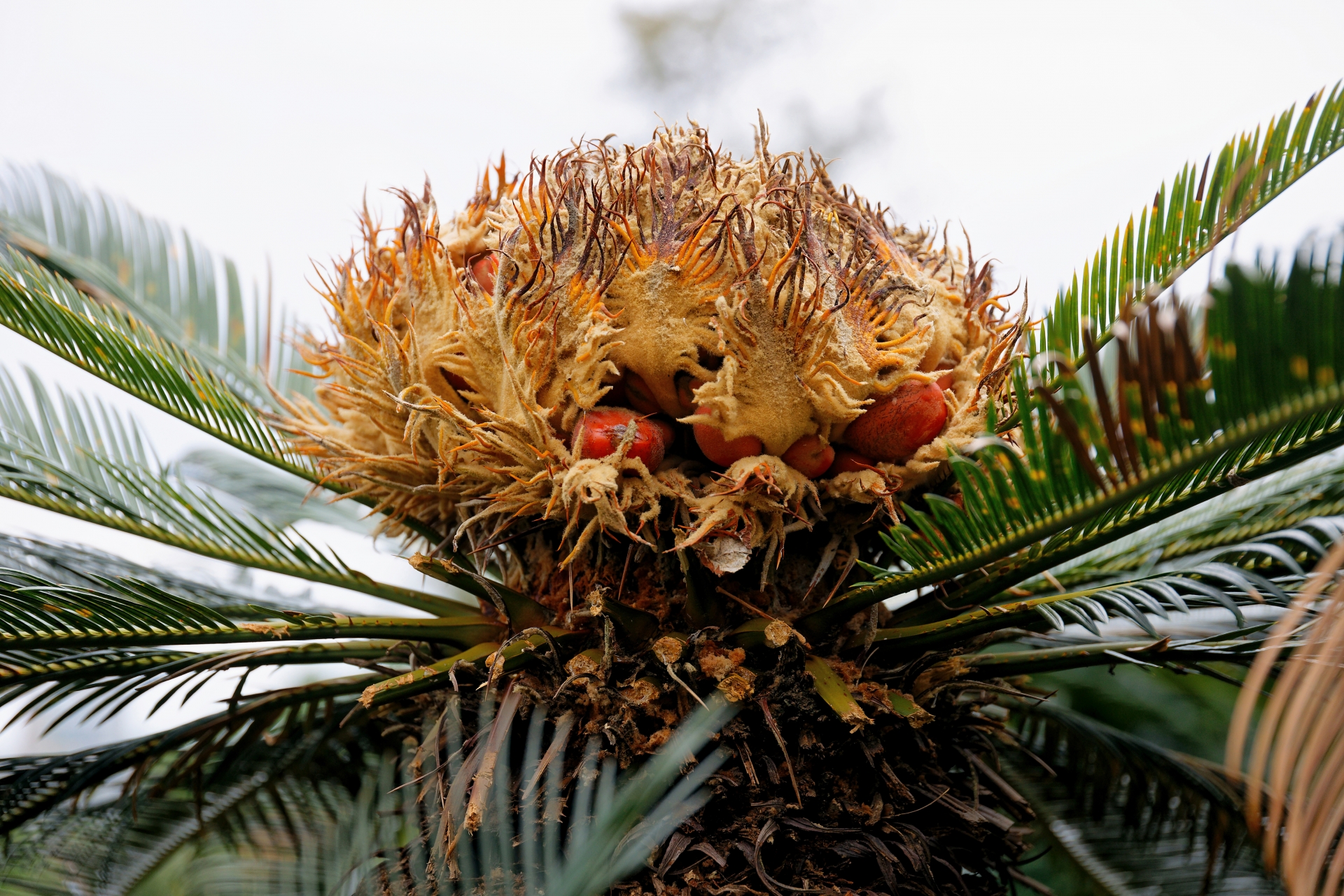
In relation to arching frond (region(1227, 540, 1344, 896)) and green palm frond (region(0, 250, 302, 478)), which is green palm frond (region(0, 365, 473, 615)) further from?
arching frond (region(1227, 540, 1344, 896))

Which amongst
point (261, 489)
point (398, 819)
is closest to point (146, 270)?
point (261, 489)

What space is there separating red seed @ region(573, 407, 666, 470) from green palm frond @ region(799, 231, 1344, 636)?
34 centimetres

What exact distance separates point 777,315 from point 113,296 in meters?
1.71

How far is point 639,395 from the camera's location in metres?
1.40

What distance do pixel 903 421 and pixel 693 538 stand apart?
351 millimetres

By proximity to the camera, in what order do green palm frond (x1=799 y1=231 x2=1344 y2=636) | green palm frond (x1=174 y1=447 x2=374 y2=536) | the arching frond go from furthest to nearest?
green palm frond (x1=174 y1=447 x2=374 y2=536) → green palm frond (x1=799 y1=231 x2=1344 y2=636) → the arching frond

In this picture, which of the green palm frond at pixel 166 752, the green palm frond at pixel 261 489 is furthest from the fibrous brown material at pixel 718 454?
the green palm frond at pixel 261 489

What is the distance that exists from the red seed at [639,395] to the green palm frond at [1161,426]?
0.39 meters

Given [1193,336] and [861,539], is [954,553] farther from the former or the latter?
[1193,336]

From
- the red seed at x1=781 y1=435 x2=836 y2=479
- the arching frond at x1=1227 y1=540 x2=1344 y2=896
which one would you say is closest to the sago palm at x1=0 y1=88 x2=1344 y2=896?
the red seed at x1=781 y1=435 x2=836 y2=479

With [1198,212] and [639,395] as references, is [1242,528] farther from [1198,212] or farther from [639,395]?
[639,395]

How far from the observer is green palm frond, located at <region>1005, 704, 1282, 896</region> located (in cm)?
177

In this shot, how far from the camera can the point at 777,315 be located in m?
1.30

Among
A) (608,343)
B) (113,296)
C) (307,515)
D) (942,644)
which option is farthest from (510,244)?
(307,515)
